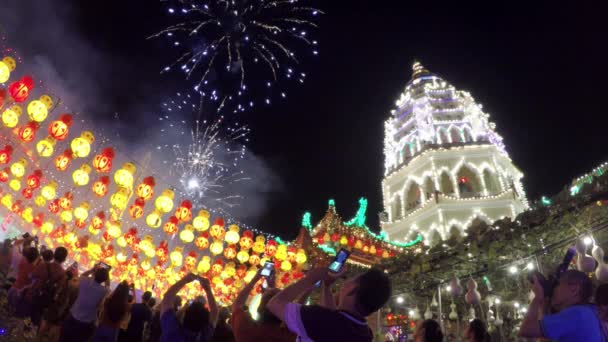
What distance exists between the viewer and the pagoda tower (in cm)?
2091

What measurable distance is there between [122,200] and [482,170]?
19226 millimetres

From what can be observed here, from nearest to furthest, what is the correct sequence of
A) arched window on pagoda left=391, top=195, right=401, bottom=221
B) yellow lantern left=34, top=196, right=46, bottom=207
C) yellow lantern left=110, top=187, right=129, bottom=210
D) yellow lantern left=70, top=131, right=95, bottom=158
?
yellow lantern left=70, top=131, right=95, bottom=158 < yellow lantern left=110, top=187, right=129, bottom=210 < yellow lantern left=34, top=196, right=46, bottom=207 < arched window on pagoda left=391, top=195, right=401, bottom=221

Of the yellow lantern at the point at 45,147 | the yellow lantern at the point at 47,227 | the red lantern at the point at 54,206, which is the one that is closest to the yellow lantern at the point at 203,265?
the red lantern at the point at 54,206

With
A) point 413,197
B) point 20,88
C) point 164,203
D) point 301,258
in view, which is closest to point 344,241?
point 301,258

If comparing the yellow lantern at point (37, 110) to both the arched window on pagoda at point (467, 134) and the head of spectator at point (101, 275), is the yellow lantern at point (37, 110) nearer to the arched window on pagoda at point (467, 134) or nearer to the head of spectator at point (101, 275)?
the head of spectator at point (101, 275)

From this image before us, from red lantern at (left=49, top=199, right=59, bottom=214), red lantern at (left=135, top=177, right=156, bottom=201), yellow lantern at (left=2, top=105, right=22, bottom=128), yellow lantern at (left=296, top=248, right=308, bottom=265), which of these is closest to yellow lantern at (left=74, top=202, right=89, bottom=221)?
red lantern at (left=49, top=199, right=59, bottom=214)

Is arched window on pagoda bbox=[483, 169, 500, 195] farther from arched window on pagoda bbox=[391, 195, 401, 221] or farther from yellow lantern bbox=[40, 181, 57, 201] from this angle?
yellow lantern bbox=[40, 181, 57, 201]

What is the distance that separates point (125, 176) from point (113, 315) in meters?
7.46

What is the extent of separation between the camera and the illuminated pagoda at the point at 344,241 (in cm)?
1789

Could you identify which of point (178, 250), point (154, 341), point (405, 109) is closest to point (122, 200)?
point (178, 250)

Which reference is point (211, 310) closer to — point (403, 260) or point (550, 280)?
point (550, 280)

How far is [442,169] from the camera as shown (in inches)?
889

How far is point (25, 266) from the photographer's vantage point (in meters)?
5.02

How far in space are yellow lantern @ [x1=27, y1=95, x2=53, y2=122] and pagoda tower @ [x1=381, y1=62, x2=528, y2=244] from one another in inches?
691
